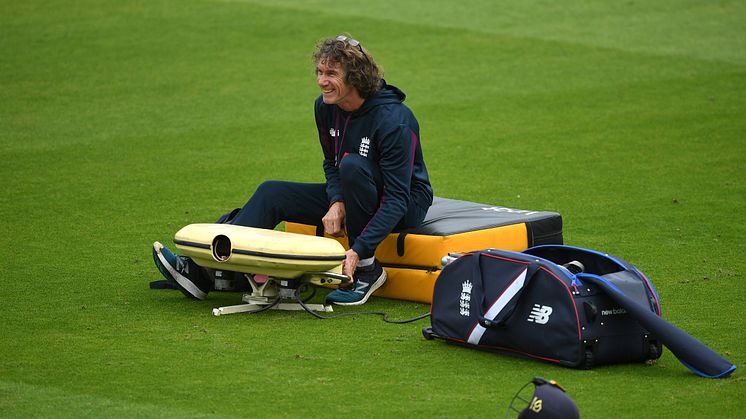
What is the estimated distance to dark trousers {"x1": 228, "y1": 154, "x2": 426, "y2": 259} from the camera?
5930 millimetres

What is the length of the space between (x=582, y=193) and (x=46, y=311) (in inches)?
167

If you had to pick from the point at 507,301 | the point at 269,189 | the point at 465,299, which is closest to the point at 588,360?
the point at 507,301

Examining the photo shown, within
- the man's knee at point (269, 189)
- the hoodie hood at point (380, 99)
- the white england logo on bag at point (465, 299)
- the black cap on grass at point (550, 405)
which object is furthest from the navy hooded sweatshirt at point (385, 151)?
the black cap on grass at point (550, 405)

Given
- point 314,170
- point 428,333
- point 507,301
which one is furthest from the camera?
point 314,170

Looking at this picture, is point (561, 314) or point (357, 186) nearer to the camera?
point (561, 314)

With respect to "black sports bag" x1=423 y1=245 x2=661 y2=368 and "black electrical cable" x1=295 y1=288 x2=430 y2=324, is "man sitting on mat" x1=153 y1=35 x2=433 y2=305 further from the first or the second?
"black sports bag" x1=423 y1=245 x2=661 y2=368

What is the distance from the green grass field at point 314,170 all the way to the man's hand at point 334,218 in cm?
47

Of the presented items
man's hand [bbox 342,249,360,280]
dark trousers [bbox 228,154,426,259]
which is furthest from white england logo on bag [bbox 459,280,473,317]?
dark trousers [bbox 228,154,426,259]

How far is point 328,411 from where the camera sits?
441 cm

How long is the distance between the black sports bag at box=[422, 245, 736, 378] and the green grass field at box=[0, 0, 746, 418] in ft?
0.26

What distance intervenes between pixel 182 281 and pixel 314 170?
3482mm

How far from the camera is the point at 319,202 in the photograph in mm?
6266

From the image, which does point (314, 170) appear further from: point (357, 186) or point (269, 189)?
point (357, 186)

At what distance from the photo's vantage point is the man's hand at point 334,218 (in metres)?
6.09
